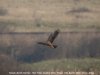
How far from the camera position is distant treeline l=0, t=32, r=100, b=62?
2256 mm

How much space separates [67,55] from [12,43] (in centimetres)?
51

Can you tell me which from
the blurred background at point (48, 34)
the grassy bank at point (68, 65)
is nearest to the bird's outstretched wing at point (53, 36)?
the blurred background at point (48, 34)

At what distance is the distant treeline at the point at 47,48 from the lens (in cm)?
226

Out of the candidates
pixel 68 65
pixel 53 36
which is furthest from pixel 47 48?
pixel 68 65

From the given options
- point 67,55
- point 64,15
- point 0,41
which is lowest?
point 67,55

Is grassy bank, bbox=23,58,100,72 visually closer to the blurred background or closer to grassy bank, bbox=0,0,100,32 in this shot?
the blurred background

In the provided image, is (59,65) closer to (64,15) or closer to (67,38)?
(67,38)

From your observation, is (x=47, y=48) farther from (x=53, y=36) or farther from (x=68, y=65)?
(x=68, y=65)

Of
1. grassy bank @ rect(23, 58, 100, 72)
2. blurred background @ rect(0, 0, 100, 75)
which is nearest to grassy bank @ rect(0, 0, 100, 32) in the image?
blurred background @ rect(0, 0, 100, 75)

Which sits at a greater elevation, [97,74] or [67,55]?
[67,55]

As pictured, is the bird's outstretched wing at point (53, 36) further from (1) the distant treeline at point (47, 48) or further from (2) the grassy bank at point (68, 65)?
(2) the grassy bank at point (68, 65)

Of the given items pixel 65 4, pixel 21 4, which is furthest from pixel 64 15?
pixel 21 4

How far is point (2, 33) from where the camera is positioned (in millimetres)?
2264

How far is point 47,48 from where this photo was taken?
226 cm
